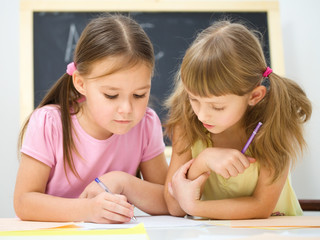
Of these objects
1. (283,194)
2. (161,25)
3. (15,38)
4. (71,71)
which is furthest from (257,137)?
(15,38)

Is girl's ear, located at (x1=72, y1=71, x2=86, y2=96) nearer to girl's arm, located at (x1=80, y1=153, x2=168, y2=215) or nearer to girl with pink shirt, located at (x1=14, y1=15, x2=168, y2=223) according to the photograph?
girl with pink shirt, located at (x1=14, y1=15, x2=168, y2=223)

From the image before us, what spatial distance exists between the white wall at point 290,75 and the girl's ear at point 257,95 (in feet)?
3.34

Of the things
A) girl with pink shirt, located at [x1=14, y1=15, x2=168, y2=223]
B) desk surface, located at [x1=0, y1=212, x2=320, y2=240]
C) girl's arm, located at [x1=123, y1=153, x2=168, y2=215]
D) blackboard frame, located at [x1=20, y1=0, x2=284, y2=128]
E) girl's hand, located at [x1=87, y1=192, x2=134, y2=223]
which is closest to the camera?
desk surface, located at [x1=0, y1=212, x2=320, y2=240]

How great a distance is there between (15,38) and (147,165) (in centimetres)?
110

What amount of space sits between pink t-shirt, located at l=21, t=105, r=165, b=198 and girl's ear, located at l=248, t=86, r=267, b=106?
33 cm

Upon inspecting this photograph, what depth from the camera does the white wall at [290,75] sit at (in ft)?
6.11

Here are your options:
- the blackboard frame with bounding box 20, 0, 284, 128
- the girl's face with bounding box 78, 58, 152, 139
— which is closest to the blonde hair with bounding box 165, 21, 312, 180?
the girl's face with bounding box 78, 58, 152, 139

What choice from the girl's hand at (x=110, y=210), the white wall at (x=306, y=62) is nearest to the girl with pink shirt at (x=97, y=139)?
the girl's hand at (x=110, y=210)

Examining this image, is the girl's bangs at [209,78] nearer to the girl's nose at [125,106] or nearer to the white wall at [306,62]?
the girl's nose at [125,106]

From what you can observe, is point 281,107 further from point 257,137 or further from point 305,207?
point 305,207

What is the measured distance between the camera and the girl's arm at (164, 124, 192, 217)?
→ 3.31ft

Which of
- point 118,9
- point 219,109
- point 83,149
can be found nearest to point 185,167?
point 219,109

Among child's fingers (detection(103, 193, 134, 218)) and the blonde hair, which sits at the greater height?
the blonde hair

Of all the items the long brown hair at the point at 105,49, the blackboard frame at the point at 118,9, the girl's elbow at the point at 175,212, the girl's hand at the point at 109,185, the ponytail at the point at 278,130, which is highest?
the blackboard frame at the point at 118,9
